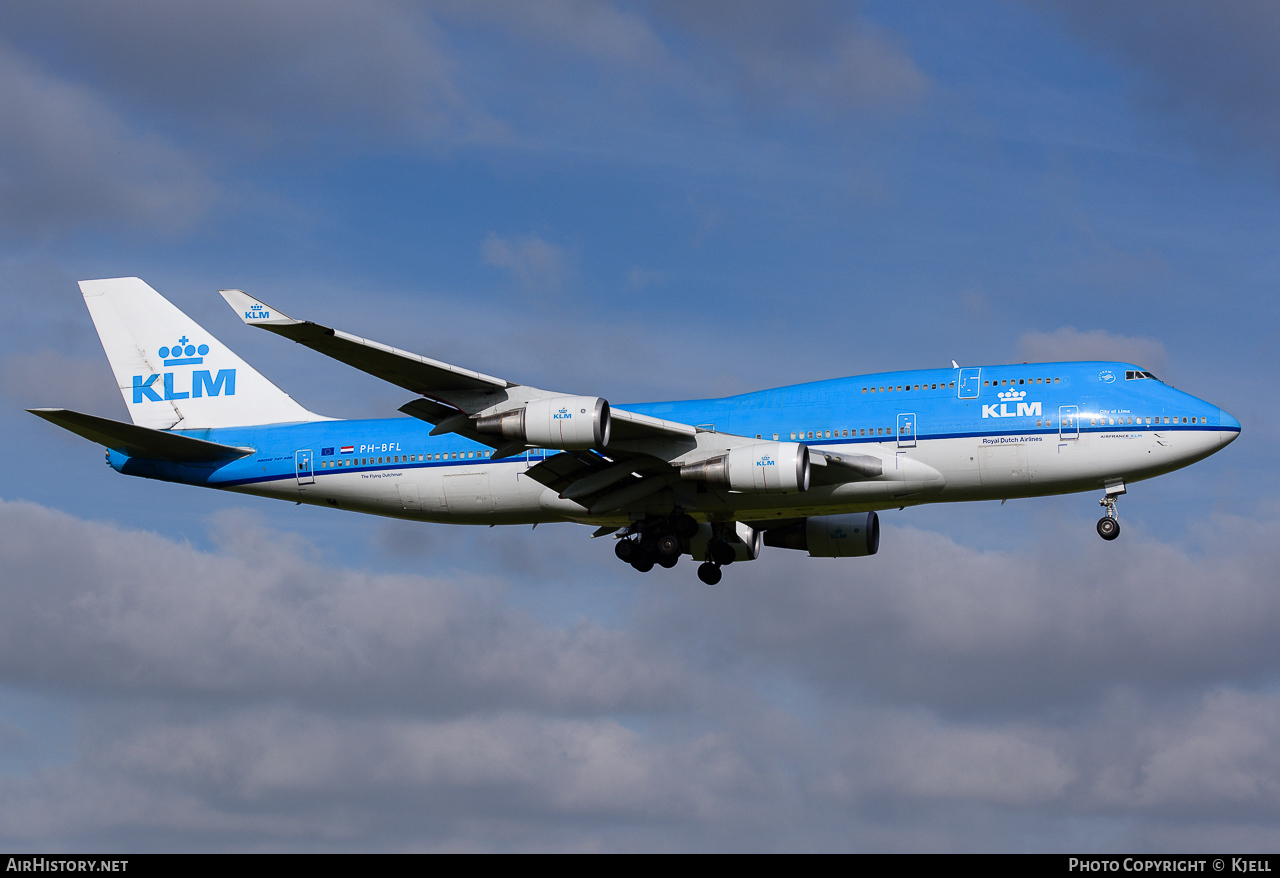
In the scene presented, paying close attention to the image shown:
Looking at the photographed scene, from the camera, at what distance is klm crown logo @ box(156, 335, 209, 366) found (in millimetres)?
49156

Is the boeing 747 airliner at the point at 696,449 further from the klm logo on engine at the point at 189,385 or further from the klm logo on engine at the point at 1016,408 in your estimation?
the klm logo on engine at the point at 189,385

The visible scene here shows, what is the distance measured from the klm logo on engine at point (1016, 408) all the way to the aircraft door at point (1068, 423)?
2.07ft

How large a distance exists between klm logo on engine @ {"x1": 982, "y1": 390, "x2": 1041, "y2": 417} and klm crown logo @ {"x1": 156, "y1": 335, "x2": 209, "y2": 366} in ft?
91.5

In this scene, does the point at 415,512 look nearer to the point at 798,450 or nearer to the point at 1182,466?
the point at 798,450

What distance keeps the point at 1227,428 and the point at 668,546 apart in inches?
652

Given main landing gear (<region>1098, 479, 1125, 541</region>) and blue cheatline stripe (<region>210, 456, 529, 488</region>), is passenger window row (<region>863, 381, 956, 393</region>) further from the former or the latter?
blue cheatline stripe (<region>210, 456, 529, 488</region>)

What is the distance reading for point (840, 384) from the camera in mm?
40938

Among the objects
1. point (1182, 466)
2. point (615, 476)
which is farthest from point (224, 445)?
point (1182, 466)

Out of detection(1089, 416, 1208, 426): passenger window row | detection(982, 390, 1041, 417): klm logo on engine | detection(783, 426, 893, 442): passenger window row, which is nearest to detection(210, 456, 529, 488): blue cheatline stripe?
detection(783, 426, 893, 442): passenger window row

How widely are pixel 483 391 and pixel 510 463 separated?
577cm

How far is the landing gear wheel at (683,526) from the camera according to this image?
4178 centimetres

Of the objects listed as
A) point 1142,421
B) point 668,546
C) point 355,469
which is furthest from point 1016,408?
point 355,469
